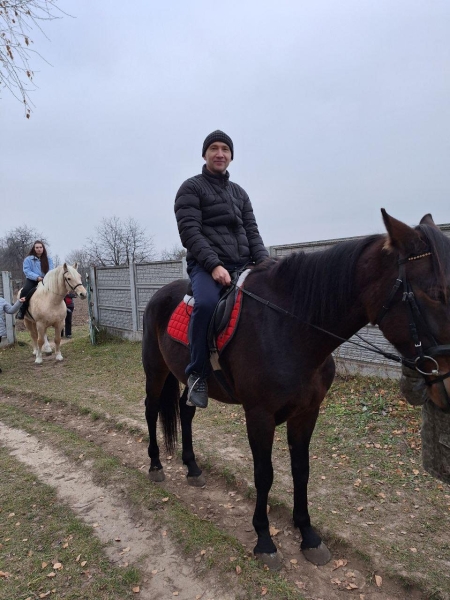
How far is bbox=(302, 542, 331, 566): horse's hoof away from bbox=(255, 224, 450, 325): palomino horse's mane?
1719 mm

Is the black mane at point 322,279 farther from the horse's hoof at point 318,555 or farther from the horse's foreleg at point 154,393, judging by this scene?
the horse's foreleg at point 154,393

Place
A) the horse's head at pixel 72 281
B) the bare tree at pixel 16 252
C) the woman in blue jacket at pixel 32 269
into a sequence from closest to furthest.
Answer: the horse's head at pixel 72 281 < the woman in blue jacket at pixel 32 269 < the bare tree at pixel 16 252

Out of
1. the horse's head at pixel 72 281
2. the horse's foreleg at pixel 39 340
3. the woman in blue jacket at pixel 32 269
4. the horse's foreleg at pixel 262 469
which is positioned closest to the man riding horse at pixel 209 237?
the horse's foreleg at pixel 262 469

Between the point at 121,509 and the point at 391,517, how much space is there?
232cm

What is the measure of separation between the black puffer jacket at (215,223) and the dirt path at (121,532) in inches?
85.0

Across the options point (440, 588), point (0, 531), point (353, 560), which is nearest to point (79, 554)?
point (0, 531)

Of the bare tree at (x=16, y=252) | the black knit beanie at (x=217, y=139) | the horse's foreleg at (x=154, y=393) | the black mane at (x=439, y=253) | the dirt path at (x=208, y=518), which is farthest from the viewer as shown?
the bare tree at (x=16, y=252)

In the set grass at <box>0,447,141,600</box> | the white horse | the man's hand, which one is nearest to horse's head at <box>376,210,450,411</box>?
the man's hand

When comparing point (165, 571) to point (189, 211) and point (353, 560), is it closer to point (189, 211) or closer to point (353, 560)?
point (353, 560)

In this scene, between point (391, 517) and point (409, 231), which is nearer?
point (409, 231)

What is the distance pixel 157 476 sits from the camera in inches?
149

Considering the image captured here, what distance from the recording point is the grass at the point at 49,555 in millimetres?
2451

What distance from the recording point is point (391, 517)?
3.03 m

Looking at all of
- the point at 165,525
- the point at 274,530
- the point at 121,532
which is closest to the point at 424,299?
the point at 274,530
